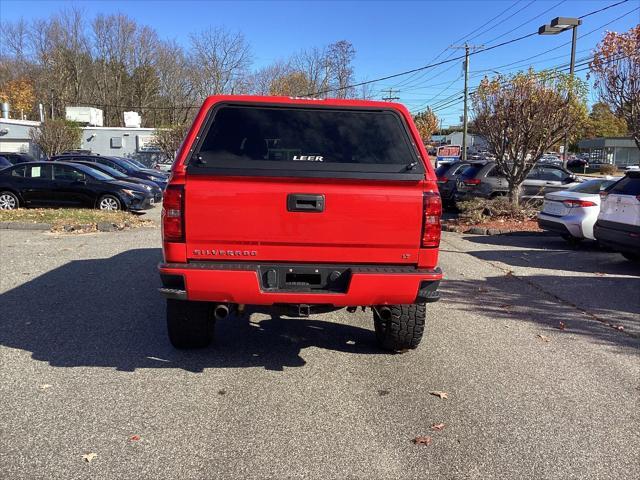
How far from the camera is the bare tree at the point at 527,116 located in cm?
1366

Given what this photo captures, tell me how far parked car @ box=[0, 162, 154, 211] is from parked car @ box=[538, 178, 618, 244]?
34.5 ft

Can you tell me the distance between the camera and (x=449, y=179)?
17734mm

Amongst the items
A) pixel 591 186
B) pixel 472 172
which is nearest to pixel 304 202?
pixel 591 186

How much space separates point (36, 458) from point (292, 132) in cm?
274

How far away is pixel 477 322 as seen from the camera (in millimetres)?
6031

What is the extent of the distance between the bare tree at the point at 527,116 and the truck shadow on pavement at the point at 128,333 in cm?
1024

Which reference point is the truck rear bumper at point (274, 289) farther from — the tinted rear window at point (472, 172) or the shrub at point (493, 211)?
the tinted rear window at point (472, 172)

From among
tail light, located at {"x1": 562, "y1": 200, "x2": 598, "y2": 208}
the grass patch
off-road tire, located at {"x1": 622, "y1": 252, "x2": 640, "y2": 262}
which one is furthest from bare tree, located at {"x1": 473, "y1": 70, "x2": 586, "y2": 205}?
the grass patch

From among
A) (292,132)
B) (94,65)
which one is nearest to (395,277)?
(292,132)

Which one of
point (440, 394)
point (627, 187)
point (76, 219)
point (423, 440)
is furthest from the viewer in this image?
point (76, 219)

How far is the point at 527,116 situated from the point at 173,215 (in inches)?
478

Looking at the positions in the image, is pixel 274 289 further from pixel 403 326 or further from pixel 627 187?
A: pixel 627 187

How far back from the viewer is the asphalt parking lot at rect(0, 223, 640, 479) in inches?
124

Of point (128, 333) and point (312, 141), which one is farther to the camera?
point (128, 333)
